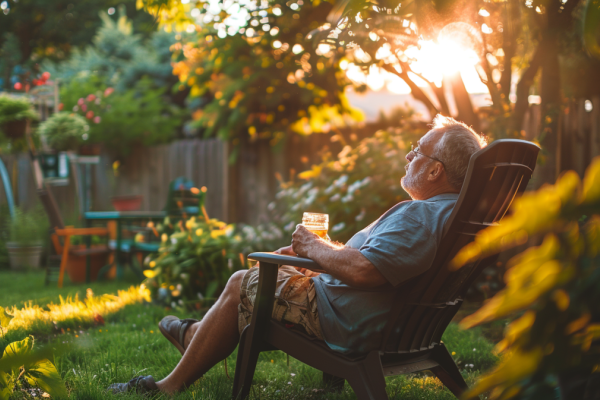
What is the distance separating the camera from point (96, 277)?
574cm

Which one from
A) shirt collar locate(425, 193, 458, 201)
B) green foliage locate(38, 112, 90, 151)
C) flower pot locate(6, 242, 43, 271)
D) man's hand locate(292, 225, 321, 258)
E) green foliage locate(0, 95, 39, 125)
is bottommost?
flower pot locate(6, 242, 43, 271)

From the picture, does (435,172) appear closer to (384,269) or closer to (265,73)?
(384,269)

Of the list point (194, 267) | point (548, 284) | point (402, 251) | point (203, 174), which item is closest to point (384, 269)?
point (402, 251)

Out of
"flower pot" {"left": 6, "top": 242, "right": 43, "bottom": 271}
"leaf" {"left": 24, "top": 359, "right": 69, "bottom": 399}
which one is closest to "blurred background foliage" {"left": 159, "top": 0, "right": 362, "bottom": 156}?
"flower pot" {"left": 6, "top": 242, "right": 43, "bottom": 271}

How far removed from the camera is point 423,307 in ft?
5.82

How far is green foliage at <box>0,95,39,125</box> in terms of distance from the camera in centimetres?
704

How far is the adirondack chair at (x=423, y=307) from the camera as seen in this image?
163 cm

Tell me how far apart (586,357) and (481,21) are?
2.88m

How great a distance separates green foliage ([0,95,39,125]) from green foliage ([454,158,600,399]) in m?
7.68

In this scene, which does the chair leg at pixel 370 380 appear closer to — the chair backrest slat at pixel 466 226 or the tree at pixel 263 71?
the chair backrest slat at pixel 466 226

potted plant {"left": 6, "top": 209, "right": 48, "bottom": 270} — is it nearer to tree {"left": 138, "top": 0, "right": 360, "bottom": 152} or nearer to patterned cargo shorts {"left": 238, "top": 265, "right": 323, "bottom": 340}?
tree {"left": 138, "top": 0, "right": 360, "bottom": 152}

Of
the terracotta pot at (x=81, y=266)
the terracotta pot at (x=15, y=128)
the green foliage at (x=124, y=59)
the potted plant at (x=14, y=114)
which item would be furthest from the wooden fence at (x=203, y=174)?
the green foliage at (x=124, y=59)

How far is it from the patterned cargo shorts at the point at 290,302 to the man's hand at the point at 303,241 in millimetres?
199

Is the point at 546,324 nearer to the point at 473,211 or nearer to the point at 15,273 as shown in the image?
the point at 473,211
